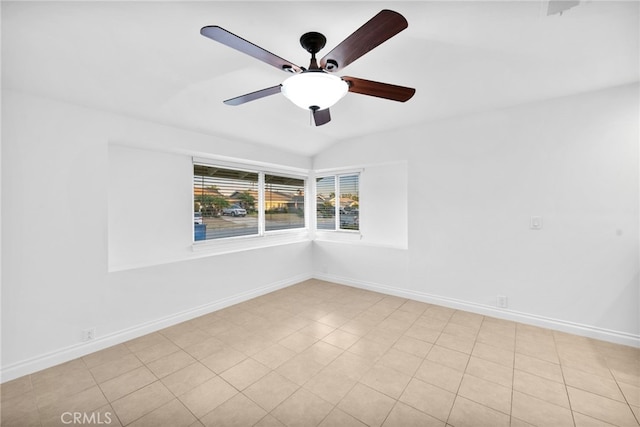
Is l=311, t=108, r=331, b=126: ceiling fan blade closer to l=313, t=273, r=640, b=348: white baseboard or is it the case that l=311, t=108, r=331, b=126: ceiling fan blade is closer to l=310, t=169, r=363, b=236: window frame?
l=310, t=169, r=363, b=236: window frame

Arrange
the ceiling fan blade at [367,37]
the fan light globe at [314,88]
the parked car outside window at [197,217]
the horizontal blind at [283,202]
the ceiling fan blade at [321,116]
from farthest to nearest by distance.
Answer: the horizontal blind at [283,202], the parked car outside window at [197,217], the ceiling fan blade at [321,116], the fan light globe at [314,88], the ceiling fan blade at [367,37]

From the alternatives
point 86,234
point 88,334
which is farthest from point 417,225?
point 88,334

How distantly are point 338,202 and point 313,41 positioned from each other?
130 inches

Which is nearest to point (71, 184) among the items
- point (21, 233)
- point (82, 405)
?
point (21, 233)

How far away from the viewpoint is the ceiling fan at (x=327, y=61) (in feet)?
3.91

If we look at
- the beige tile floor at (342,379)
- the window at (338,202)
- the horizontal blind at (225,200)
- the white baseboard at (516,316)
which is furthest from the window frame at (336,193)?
the beige tile floor at (342,379)

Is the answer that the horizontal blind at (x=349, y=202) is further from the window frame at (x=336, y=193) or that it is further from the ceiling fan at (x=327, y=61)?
the ceiling fan at (x=327, y=61)

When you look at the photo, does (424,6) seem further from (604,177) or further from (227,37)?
(604,177)

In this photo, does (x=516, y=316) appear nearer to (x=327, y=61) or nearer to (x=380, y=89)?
(x=380, y=89)

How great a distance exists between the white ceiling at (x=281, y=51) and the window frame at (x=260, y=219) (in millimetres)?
980

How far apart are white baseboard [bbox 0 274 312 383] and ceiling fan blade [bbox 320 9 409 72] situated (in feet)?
9.85

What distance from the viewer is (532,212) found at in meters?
2.88

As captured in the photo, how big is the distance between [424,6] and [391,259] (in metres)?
3.06

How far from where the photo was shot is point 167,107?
2629 millimetres
